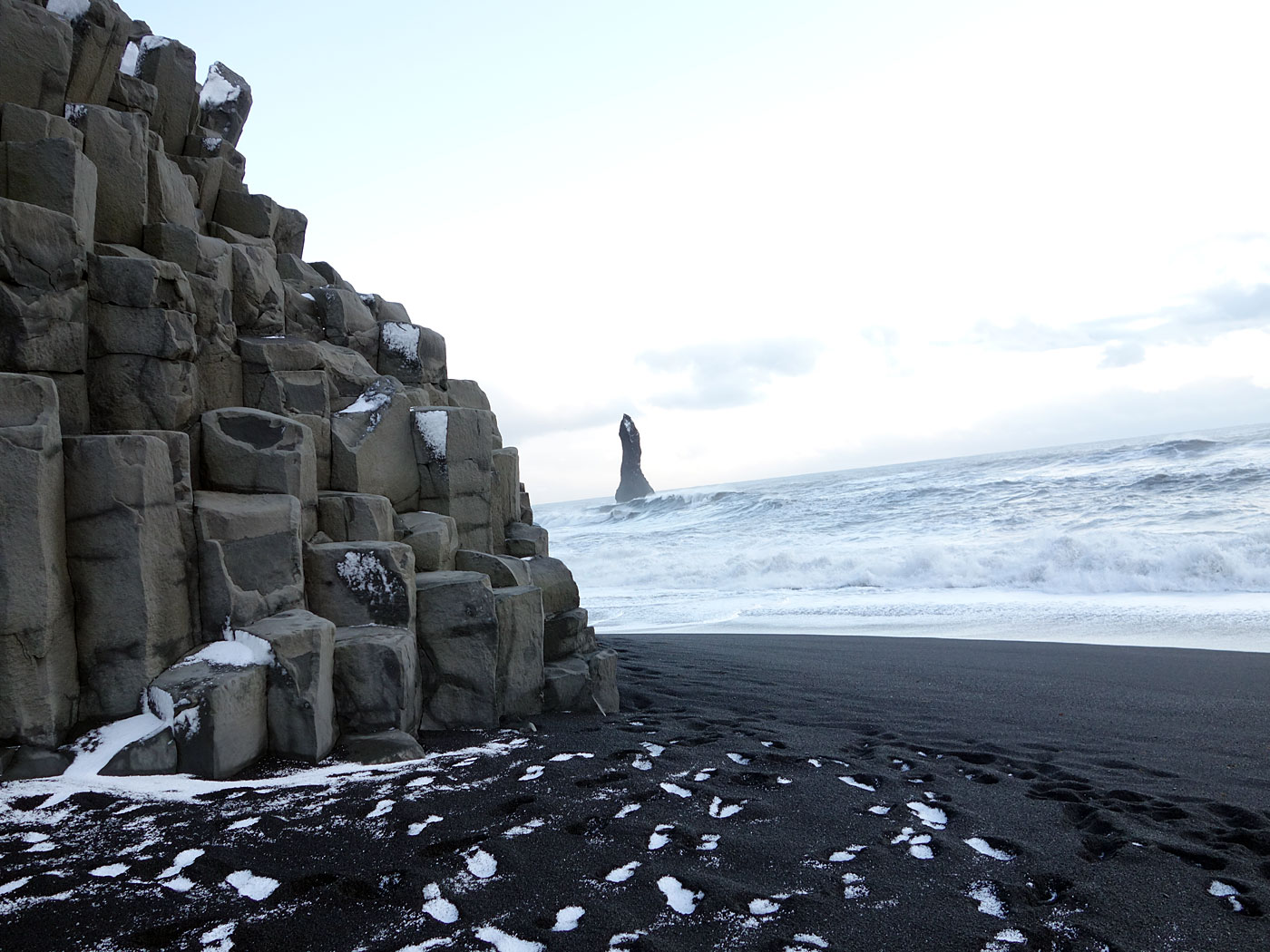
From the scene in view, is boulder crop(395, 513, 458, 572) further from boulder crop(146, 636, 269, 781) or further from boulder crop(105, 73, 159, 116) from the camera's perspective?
boulder crop(105, 73, 159, 116)

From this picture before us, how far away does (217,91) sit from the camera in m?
6.63

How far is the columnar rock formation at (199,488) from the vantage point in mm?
3443

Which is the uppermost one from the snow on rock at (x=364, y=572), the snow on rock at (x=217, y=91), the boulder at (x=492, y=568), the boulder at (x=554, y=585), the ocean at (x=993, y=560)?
the snow on rock at (x=217, y=91)

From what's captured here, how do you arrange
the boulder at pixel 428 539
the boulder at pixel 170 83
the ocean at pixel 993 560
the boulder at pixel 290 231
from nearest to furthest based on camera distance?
1. the boulder at pixel 428 539
2. the boulder at pixel 170 83
3. the boulder at pixel 290 231
4. the ocean at pixel 993 560

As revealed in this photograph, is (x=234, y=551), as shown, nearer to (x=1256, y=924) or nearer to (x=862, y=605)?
(x=1256, y=924)

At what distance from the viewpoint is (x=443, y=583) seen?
465 centimetres

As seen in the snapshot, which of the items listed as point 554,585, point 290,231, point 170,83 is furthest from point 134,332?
point 554,585

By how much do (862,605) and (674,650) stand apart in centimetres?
448

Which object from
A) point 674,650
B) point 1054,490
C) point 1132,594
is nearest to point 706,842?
point 674,650

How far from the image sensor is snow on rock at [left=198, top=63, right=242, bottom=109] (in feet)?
21.6

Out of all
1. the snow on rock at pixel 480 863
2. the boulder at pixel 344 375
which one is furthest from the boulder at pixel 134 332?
the snow on rock at pixel 480 863

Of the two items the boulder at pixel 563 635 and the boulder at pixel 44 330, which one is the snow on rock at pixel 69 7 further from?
the boulder at pixel 563 635

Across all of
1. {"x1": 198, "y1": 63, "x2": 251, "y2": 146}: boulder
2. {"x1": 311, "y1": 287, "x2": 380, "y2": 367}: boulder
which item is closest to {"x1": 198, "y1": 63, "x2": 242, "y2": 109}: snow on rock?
{"x1": 198, "y1": 63, "x2": 251, "y2": 146}: boulder

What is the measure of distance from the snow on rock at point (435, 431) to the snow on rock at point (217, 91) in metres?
3.52
